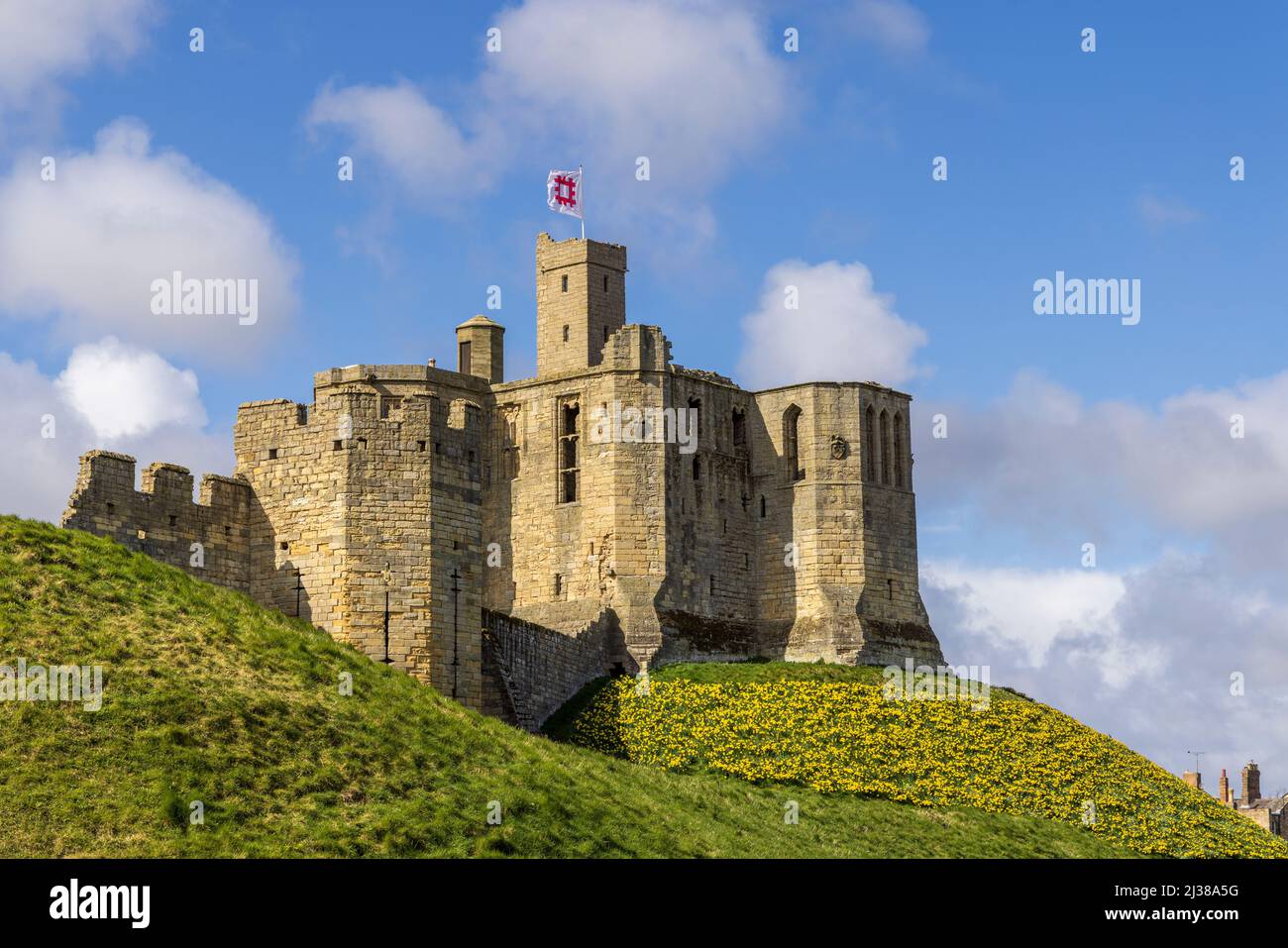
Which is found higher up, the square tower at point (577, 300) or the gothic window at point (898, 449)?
the square tower at point (577, 300)

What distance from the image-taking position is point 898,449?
71.6 metres

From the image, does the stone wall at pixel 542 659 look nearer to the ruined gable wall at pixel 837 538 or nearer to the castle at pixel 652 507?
the castle at pixel 652 507

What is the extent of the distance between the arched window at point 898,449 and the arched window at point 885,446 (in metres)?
0.28

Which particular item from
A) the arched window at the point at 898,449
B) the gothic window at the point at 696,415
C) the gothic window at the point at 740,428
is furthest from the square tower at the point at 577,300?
the arched window at the point at 898,449

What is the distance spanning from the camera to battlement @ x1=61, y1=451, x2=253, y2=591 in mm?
46750

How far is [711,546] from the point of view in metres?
69.0

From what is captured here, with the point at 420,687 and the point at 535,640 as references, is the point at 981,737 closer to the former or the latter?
the point at 535,640

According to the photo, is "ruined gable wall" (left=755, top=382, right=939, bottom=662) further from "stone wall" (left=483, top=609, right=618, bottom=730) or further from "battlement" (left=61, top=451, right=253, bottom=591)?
"battlement" (left=61, top=451, right=253, bottom=591)

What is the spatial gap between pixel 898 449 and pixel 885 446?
521mm

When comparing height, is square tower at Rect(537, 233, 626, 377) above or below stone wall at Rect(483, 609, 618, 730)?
above

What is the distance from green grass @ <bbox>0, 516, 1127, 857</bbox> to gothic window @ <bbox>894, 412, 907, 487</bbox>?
24.5 m

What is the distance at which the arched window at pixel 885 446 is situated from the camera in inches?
2795

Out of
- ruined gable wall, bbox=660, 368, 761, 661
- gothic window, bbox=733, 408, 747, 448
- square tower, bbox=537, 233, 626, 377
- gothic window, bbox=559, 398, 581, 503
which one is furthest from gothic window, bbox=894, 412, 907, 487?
gothic window, bbox=559, 398, 581, 503
